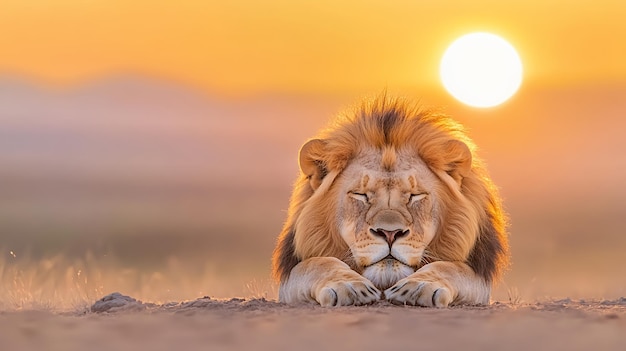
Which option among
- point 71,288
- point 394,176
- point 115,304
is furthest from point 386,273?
point 71,288

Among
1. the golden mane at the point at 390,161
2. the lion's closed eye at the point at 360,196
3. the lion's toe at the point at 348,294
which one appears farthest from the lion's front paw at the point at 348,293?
the lion's closed eye at the point at 360,196

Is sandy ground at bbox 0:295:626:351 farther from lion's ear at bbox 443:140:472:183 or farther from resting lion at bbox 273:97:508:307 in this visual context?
lion's ear at bbox 443:140:472:183

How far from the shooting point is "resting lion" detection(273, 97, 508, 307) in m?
7.96

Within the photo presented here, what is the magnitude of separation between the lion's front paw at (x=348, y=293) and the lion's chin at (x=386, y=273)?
0.62 feet

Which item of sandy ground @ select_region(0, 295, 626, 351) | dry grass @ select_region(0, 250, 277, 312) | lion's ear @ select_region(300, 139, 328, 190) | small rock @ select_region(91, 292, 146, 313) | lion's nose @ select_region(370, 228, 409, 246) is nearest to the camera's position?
sandy ground @ select_region(0, 295, 626, 351)

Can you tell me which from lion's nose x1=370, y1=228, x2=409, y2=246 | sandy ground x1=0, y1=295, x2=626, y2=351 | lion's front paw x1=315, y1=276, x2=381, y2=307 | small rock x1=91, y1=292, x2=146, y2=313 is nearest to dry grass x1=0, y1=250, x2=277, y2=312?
small rock x1=91, y1=292, x2=146, y2=313

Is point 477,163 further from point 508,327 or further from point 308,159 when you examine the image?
point 508,327

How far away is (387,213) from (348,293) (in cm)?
64

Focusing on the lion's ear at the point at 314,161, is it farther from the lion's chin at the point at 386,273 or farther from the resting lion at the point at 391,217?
the lion's chin at the point at 386,273

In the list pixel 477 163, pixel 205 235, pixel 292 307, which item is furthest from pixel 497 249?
pixel 205 235

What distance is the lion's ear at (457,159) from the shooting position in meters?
8.77

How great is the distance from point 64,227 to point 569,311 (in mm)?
28777

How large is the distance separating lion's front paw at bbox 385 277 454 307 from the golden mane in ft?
1.89

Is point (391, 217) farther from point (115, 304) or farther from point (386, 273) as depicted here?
point (115, 304)
